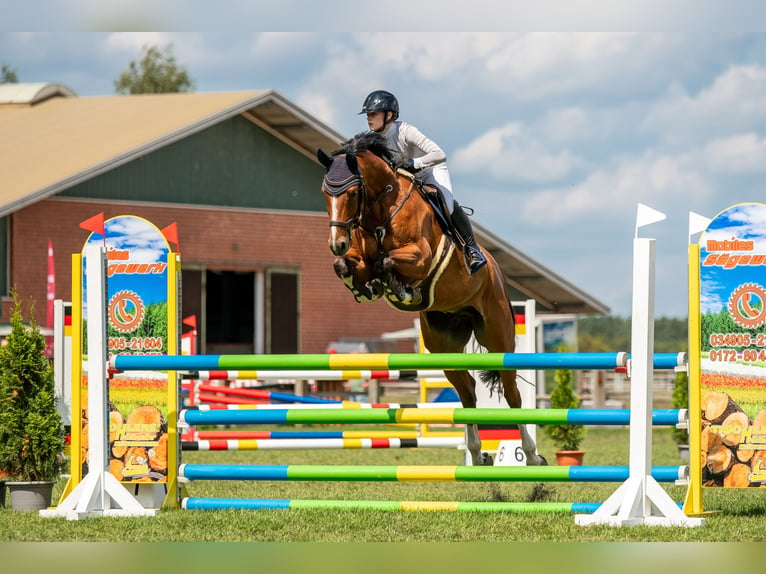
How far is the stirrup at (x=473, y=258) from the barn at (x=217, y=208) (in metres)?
12.5

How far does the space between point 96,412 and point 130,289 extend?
74 cm

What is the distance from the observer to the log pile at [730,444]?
5.84 meters

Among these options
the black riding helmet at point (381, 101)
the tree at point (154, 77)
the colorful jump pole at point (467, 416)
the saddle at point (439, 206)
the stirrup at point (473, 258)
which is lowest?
the colorful jump pole at point (467, 416)

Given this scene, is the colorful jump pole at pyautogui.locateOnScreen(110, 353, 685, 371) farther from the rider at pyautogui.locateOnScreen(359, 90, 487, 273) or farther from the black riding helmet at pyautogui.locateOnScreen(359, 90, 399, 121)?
the black riding helmet at pyautogui.locateOnScreen(359, 90, 399, 121)

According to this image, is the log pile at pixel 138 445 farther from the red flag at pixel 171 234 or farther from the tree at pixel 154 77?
the tree at pixel 154 77

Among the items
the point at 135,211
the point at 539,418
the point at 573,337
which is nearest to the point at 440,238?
the point at 539,418

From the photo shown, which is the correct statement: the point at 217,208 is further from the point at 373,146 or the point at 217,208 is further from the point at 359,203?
the point at 359,203

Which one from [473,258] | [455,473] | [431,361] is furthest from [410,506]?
[473,258]

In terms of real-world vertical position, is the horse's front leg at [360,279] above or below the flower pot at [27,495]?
above

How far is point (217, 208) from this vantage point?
20.8 metres

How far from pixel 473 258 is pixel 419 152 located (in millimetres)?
697

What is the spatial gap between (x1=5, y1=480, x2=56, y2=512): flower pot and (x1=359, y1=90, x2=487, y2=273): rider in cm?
286

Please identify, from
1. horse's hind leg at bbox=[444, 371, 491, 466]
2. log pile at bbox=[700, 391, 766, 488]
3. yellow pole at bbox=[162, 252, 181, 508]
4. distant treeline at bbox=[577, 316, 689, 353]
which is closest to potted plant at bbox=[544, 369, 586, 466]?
horse's hind leg at bbox=[444, 371, 491, 466]

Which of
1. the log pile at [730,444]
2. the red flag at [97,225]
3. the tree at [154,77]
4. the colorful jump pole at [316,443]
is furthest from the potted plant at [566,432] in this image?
the tree at [154,77]
